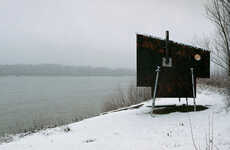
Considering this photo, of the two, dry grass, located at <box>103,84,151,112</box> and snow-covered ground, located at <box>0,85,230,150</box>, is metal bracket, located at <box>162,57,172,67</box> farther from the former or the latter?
dry grass, located at <box>103,84,151,112</box>

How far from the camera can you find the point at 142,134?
17.3 feet

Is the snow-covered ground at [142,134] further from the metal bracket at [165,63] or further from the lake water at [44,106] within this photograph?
the lake water at [44,106]

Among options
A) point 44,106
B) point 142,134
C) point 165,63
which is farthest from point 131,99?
point 142,134

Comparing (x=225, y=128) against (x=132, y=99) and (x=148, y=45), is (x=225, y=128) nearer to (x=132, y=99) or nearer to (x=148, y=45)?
(x=148, y=45)

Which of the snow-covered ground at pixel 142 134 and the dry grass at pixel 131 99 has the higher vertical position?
the snow-covered ground at pixel 142 134

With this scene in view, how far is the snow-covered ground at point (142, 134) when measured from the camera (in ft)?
14.5

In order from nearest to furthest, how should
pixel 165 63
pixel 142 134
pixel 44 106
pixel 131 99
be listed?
pixel 142 134 < pixel 165 63 < pixel 131 99 < pixel 44 106

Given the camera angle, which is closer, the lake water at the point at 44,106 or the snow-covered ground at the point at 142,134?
the snow-covered ground at the point at 142,134

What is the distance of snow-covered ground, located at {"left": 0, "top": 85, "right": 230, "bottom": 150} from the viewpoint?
14.5 feet

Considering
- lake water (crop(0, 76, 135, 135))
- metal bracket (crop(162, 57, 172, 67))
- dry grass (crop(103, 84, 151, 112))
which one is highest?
metal bracket (crop(162, 57, 172, 67))

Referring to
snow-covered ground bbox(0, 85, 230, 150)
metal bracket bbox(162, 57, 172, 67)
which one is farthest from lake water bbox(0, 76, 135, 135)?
metal bracket bbox(162, 57, 172, 67)

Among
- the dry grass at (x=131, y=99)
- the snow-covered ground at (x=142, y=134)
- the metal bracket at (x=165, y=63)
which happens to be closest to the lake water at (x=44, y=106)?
the dry grass at (x=131, y=99)

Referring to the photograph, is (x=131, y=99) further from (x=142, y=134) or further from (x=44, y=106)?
(x=142, y=134)

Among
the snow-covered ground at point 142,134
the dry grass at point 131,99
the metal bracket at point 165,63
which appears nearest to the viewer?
the snow-covered ground at point 142,134
